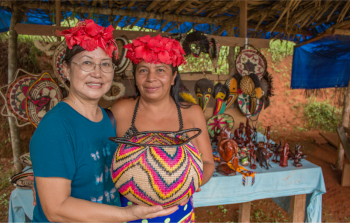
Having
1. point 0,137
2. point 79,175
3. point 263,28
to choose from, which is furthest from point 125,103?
point 0,137

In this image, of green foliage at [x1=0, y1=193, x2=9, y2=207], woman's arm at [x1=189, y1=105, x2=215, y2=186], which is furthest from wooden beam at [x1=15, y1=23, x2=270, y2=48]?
green foliage at [x1=0, y1=193, x2=9, y2=207]

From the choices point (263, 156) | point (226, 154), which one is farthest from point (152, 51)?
point (263, 156)

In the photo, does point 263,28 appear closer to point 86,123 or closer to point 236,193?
point 236,193

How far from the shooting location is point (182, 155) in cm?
89

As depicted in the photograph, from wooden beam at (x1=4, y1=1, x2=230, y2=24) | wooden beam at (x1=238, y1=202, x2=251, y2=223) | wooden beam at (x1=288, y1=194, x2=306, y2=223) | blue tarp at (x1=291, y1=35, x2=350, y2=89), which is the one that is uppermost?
wooden beam at (x1=4, y1=1, x2=230, y2=24)

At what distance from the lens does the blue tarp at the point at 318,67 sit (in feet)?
17.7

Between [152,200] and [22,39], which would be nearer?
[152,200]

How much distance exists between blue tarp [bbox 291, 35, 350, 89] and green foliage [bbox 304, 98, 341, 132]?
3415 millimetres

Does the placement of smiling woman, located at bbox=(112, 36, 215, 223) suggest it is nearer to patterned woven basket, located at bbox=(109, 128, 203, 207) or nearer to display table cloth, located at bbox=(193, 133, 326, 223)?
patterned woven basket, located at bbox=(109, 128, 203, 207)

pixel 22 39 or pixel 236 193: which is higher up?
pixel 22 39

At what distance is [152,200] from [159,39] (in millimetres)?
932

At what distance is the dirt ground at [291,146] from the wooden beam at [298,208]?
0.89 meters

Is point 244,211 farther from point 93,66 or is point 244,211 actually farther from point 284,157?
point 93,66

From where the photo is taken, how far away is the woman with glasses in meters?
0.82
